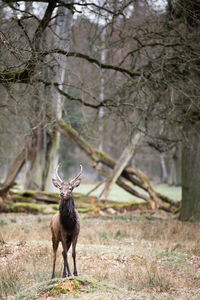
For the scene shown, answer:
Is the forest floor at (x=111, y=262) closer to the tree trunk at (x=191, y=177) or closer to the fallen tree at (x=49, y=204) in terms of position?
the tree trunk at (x=191, y=177)

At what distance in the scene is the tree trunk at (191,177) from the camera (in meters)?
11.7

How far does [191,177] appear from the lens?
39.3 feet

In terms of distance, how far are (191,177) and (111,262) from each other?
5593 mm

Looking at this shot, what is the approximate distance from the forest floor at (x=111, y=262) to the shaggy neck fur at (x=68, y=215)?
2.46ft

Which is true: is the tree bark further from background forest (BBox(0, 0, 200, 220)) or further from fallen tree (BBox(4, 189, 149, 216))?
fallen tree (BBox(4, 189, 149, 216))

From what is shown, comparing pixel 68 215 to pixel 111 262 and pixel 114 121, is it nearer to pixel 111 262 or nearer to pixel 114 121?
pixel 111 262

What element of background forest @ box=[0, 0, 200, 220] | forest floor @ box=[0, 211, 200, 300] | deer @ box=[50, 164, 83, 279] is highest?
background forest @ box=[0, 0, 200, 220]

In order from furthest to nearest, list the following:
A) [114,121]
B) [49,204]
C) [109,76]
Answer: [49,204] < [109,76] < [114,121]

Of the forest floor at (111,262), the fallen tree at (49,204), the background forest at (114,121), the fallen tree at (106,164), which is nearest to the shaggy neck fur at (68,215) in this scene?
the background forest at (114,121)

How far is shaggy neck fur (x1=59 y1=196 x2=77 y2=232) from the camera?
17.6ft

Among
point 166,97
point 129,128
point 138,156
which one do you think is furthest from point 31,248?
point 138,156

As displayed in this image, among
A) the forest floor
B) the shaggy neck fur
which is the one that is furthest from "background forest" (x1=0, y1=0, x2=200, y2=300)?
the shaggy neck fur

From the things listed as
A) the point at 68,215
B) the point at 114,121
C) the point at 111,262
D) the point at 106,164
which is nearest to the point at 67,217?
the point at 68,215

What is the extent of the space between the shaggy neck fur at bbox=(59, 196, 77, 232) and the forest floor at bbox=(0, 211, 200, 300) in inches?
29.5
